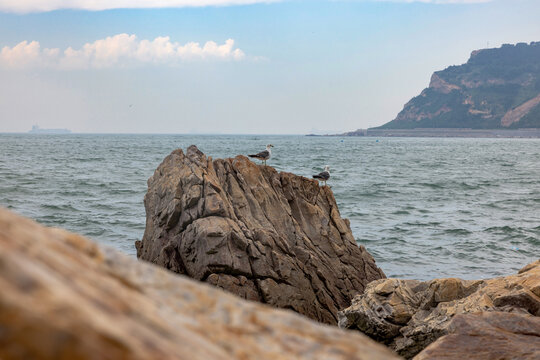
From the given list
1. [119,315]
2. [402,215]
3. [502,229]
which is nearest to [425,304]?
[119,315]

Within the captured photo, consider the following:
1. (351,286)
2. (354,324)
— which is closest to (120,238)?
(351,286)

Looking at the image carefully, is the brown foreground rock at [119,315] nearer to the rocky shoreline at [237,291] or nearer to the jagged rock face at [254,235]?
the rocky shoreline at [237,291]

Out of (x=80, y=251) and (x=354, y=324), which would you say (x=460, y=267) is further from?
(x=80, y=251)

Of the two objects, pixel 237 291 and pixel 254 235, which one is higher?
pixel 254 235

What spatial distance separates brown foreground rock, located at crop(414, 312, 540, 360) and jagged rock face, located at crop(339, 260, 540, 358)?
0.46 meters

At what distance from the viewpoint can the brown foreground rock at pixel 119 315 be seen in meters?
1.21

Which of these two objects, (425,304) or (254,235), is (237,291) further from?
(425,304)

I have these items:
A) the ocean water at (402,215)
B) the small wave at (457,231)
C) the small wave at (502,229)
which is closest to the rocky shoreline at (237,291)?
the ocean water at (402,215)

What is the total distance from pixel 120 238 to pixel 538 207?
59.9ft

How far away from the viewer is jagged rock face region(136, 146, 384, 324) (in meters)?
8.47

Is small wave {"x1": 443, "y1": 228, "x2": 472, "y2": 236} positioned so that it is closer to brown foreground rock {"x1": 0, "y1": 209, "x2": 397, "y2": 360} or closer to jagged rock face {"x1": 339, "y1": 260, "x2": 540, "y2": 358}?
jagged rock face {"x1": 339, "y1": 260, "x2": 540, "y2": 358}

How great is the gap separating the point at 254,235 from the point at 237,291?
1.22 m

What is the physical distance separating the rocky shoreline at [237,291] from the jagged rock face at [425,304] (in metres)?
0.02

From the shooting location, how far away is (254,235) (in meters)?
9.00
